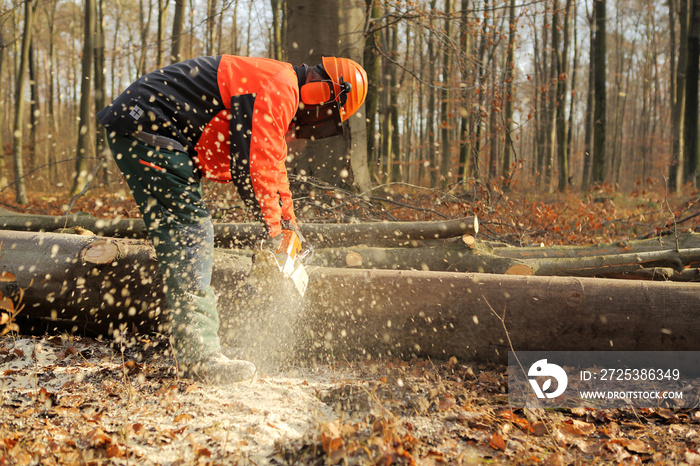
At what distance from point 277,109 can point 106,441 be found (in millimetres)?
1740

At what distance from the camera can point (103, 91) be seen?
1131cm

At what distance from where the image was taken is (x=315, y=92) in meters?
2.75

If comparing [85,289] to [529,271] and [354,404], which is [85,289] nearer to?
[354,404]

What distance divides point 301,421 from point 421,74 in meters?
11.8

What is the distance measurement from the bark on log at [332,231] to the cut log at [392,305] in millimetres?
576

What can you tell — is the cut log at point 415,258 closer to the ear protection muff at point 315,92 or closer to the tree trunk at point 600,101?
the ear protection muff at point 315,92

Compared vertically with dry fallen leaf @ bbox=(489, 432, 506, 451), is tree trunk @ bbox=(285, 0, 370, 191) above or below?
above

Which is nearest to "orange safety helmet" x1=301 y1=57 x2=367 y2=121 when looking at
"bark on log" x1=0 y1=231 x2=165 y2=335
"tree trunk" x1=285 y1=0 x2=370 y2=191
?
"bark on log" x1=0 y1=231 x2=165 y2=335

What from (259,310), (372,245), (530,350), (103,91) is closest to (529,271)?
(530,350)

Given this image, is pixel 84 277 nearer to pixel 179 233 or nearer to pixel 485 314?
pixel 179 233

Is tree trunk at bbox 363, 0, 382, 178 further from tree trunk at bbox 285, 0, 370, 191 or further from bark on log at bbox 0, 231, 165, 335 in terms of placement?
bark on log at bbox 0, 231, 165, 335

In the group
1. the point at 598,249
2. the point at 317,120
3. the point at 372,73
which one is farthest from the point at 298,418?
the point at 372,73

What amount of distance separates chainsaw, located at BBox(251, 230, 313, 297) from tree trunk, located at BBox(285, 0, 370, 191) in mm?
2945

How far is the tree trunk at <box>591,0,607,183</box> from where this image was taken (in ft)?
39.7
